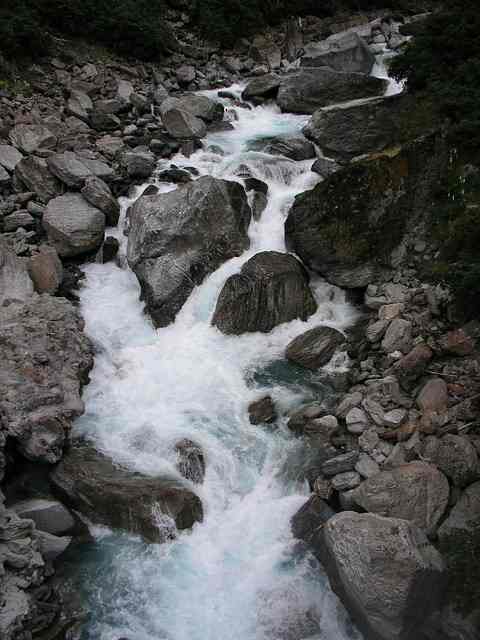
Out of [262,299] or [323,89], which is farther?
[323,89]

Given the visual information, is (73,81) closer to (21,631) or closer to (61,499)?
(61,499)

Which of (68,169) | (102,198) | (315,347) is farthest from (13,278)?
(315,347)

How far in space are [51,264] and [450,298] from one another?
8118 mm

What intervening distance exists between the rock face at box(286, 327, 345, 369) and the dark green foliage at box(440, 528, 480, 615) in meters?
4.53

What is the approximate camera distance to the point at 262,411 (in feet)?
32.0

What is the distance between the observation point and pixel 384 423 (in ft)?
29.1

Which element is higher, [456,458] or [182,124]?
[182,124]

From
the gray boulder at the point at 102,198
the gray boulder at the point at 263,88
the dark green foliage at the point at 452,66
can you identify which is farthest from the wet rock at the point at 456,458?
the gray boulder at the point at 263,88

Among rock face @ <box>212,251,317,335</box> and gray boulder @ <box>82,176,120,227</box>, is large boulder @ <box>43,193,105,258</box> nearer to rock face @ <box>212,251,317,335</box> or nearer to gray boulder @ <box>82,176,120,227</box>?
gray boulder @ <box>82,176,120,227</box>

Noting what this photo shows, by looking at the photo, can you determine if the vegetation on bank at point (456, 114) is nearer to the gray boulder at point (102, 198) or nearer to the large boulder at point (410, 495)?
the large boulder at point (410, 495)

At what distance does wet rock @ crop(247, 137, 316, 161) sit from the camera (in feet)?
51.2

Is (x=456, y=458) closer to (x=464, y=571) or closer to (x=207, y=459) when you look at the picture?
(x=464, y=571)

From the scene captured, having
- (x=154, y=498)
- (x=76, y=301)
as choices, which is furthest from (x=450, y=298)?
(x=76, y=301)

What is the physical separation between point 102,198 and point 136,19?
12288mm
